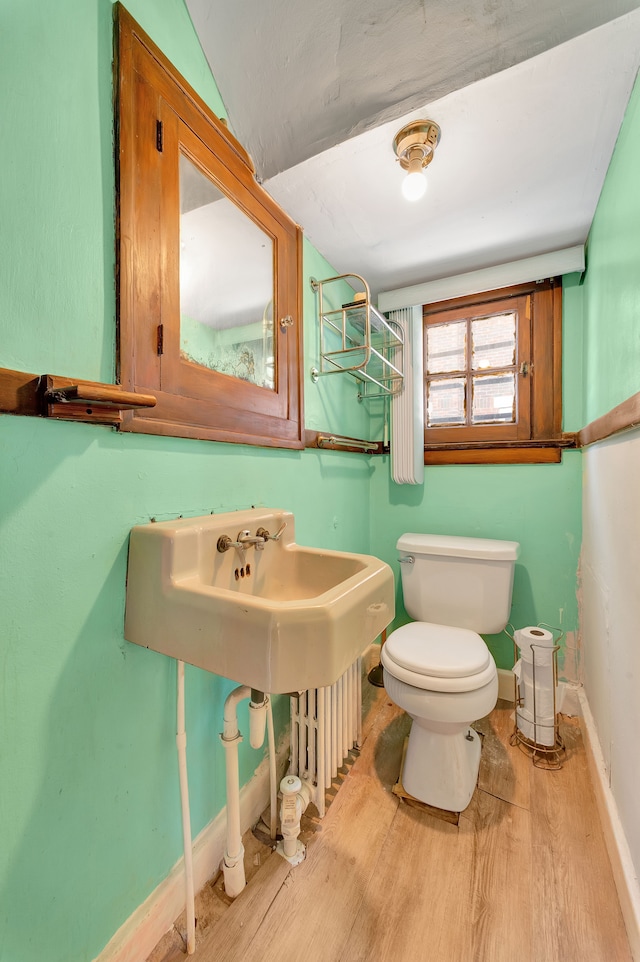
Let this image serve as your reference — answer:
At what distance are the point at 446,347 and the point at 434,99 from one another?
1197mm

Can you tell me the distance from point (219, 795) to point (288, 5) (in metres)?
1.93

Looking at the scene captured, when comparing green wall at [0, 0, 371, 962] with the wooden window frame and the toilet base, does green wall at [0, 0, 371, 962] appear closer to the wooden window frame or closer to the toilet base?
the wooden window frame

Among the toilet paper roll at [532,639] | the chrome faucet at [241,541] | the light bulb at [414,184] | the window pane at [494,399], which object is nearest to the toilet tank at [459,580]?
the toilet paper roll at [532,639]

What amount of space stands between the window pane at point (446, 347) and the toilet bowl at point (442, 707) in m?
1.38

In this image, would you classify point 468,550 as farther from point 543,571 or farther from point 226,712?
point 226,712

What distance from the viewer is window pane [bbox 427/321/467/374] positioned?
74.0 inches

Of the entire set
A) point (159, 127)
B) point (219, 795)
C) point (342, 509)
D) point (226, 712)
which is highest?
point (159, 127)

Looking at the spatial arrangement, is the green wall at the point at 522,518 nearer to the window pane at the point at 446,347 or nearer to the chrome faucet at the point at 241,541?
the window pane at the point at 446,347

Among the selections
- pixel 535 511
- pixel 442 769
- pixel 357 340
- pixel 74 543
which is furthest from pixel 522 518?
pixel 74 543

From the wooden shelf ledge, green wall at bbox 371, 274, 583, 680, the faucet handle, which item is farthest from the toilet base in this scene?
the wooden shelf ledge

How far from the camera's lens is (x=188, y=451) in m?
0.90

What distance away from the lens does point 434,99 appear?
806 mm

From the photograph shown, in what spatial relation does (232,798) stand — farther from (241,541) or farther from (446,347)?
(446,347)

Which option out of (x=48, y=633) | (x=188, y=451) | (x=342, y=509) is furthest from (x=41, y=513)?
(x=342, y=509)
